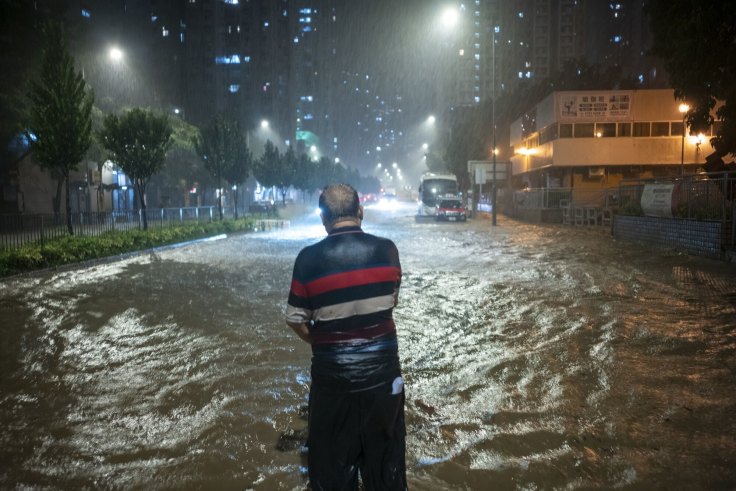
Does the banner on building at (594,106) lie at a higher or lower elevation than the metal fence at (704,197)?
higher

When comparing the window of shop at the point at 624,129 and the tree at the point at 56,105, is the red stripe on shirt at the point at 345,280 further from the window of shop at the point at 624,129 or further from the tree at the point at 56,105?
the window of shop at the point at 624,129

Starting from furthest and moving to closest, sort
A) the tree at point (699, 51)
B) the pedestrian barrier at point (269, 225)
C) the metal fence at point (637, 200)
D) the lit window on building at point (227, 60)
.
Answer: the lit window on building at point (227, 60) < the pedestrian barrier at point (269, 225) < the tree at point (699, 51) < the metal fence at point (637, 200)

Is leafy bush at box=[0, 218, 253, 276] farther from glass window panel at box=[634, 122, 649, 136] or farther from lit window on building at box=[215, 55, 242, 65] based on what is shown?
lit window on building at box=[215, 55, 242, 65]

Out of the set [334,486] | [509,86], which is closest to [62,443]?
[334,486]

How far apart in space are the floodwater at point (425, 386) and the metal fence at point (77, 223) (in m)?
4.86

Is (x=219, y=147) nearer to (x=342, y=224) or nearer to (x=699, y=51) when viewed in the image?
(x=699, y=51)

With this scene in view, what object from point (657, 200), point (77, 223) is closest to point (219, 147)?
point (77, 223)

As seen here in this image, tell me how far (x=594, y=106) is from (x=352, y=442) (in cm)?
4268

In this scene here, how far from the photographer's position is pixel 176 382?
240 inches

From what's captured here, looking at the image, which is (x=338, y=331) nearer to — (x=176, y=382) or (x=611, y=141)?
(x=176, y=382)

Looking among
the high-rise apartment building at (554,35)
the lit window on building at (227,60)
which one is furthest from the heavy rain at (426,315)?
the high-rise apartment building at (554,35)

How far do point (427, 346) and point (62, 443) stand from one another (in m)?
4.24

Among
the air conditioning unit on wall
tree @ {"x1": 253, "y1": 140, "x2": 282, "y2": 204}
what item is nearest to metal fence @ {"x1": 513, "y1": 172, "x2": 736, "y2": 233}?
the air conditioning unit on wall

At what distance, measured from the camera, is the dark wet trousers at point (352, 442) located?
281 centimetres
